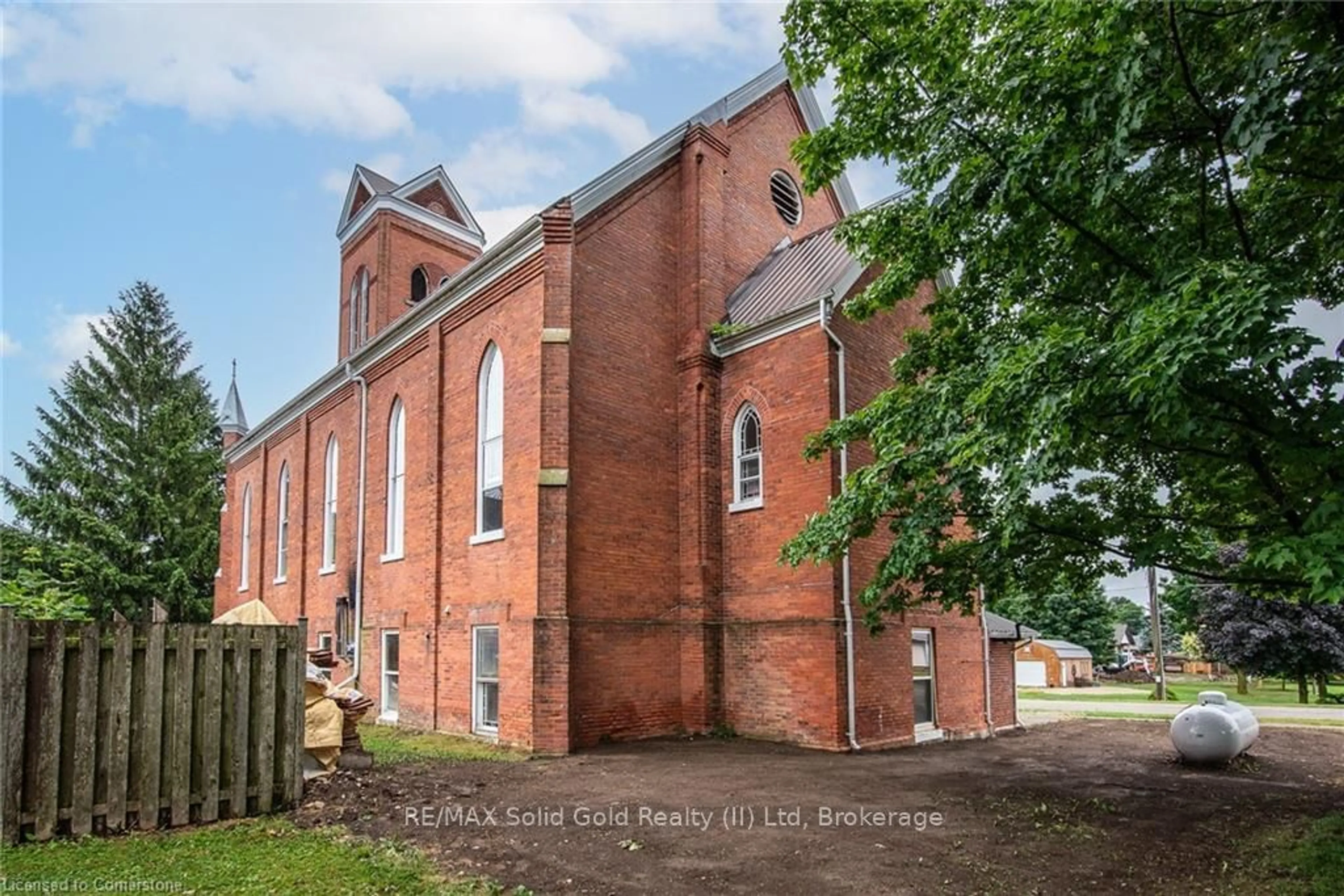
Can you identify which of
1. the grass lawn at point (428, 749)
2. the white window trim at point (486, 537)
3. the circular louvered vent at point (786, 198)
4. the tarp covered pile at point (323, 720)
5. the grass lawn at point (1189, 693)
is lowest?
the grass lawn at point (1189, 693)

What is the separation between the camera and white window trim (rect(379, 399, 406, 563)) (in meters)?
18.7

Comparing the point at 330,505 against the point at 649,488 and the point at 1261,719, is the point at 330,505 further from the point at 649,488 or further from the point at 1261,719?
the point at 1261,719

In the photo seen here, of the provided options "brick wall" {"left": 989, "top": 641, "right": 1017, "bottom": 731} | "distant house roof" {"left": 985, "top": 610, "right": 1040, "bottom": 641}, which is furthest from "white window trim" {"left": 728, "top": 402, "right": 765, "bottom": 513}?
"brick wall" {"left": 989, "top": 641, "right": 1017, "bottom": 731}

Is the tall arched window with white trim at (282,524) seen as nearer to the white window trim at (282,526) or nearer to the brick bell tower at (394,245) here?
the white window trim at (282,526)

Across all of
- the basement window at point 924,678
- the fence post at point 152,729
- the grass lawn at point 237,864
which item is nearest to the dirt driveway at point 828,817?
the grass lawn at point 237,864

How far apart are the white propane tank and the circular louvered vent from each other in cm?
1266

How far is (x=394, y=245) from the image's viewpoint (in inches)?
1074

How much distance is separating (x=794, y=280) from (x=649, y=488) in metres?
4.88

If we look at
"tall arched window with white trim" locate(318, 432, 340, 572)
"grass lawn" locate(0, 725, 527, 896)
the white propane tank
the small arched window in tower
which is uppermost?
the small arched window in tower

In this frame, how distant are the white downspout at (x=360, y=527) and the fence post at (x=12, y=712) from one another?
12.1 metres

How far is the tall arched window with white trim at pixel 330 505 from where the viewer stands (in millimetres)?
22234

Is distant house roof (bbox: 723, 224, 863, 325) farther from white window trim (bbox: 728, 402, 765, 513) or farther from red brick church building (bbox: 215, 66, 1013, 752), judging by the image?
white window trim (bbox: 728, 402, 765, 513)

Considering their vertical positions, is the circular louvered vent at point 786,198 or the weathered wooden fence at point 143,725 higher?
the circular louvered vent at point 786,198

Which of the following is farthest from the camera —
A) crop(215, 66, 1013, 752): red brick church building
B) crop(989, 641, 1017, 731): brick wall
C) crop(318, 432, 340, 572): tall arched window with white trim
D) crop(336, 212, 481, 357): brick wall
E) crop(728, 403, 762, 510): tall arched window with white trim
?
crop(336, 212, 481, 357): brick wall
